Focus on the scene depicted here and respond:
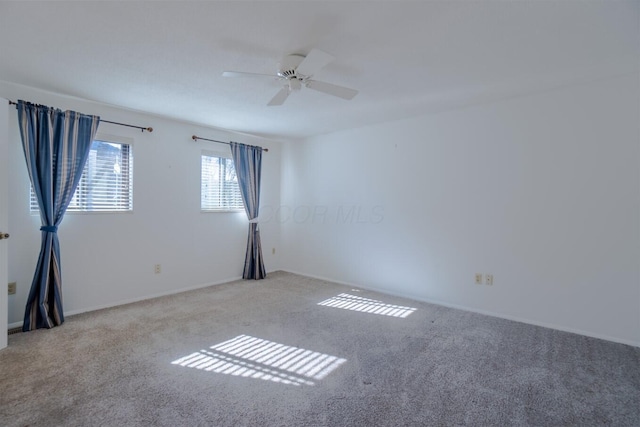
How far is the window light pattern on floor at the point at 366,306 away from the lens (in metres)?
3.36

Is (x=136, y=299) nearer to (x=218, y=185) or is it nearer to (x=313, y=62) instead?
(x=218, y=185)

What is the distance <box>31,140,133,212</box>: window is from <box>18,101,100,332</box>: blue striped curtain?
0.19 m

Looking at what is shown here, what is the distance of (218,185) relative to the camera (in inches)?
178

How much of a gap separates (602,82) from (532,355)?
2420 mm

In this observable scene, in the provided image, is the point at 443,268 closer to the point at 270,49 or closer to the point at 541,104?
the point at 541,104

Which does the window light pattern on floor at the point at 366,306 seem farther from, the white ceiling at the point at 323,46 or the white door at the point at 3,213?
the white door at the point at 3,213

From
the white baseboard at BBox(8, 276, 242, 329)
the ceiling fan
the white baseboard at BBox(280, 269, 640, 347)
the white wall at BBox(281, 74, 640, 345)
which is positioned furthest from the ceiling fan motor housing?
the white baseboard at BBox(8, 276, 242, 329)

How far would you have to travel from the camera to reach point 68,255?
3156 millimetres

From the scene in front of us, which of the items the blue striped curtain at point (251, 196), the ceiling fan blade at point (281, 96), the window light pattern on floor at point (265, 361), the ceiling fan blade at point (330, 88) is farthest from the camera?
the blue striped curtain at point (251, 196)

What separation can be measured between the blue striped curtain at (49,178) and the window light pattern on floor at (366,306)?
2674 mm

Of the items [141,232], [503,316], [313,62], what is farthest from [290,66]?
[503,316]

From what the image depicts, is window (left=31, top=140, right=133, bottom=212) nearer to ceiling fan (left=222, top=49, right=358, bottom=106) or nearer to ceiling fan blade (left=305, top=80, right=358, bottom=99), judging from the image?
ceiling fan (left=222, top=49, right=358, bottom=106)

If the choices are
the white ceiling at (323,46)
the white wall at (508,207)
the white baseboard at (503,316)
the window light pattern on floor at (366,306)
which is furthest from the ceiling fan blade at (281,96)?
the white baseboard at (503,316)

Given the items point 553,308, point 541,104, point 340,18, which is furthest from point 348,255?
point 340,18
